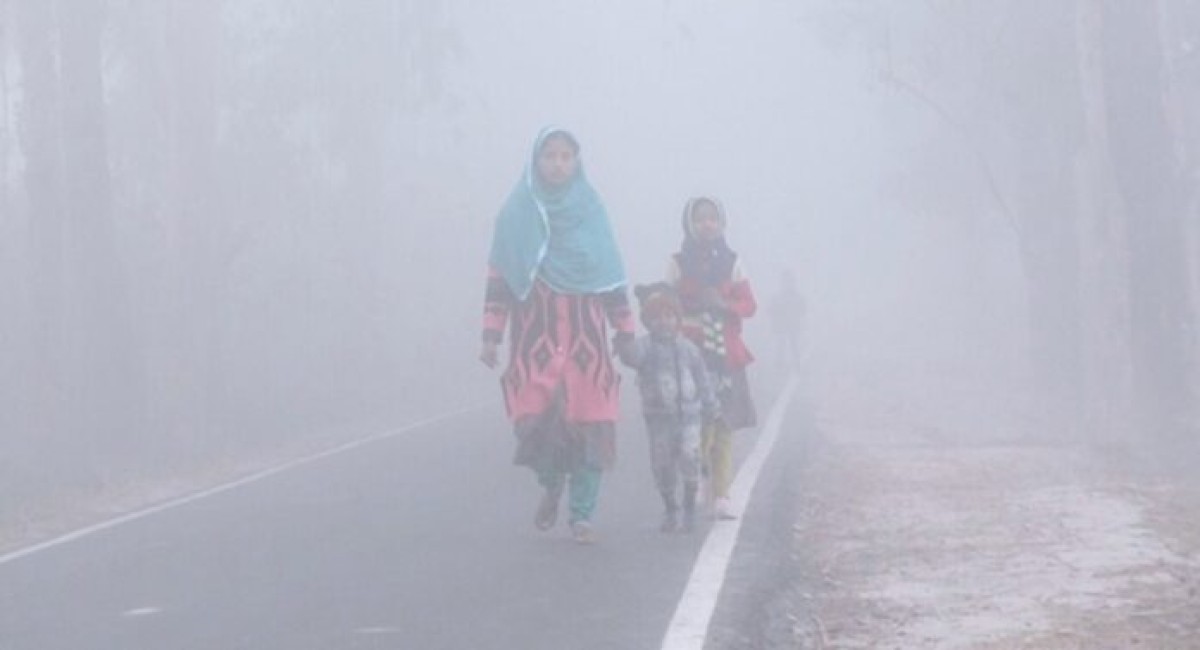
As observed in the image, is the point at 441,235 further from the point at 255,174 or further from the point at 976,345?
the point at 255,174

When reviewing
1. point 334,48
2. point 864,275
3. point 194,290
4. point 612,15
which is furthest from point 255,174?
point 864,275

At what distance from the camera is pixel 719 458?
513 inches

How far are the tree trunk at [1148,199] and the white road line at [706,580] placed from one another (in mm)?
6287

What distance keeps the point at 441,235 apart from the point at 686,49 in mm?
27920

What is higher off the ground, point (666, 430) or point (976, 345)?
point (666, 430)

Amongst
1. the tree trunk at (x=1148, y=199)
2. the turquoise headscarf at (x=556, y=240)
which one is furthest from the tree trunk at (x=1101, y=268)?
the turquoise headscarf at (x=556, y=240)

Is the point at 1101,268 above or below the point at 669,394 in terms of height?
below

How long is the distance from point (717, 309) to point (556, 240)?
1401mm

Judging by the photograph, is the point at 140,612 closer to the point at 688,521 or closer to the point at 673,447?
the point at 673,447

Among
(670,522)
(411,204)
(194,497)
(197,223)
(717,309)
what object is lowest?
(194,497)

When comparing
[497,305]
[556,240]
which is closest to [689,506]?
[497,305]

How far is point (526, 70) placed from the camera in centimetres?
6538

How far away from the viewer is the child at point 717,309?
42.0ft

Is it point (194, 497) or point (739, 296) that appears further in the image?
point (194, 497)
